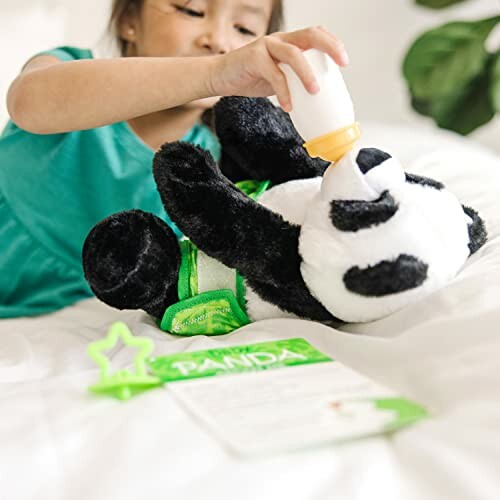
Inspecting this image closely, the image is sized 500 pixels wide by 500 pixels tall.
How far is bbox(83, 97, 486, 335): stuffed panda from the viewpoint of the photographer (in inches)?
25.6

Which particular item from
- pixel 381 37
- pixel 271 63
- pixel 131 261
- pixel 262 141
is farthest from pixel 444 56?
pixel 381 37

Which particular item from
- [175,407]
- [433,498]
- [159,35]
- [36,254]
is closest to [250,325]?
[175,407]

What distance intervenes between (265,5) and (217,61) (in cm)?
51

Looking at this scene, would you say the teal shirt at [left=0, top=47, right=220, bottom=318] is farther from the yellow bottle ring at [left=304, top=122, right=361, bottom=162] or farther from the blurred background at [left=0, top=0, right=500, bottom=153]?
the blurred background at [left=0, top=0, right=500, bottom=153]

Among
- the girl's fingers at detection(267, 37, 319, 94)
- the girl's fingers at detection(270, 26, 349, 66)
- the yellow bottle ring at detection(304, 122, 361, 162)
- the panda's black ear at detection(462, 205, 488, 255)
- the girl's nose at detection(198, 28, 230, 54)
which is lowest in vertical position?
the panda's black ear at detection(462, 205, 488, 255)

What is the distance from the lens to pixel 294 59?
2.17 feet

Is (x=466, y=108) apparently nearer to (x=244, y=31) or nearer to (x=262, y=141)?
(x=244, y=31)

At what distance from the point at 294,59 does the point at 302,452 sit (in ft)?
1.13

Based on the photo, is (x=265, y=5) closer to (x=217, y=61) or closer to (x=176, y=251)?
(x=217, y=61)

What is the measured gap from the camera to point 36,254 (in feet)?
3.61

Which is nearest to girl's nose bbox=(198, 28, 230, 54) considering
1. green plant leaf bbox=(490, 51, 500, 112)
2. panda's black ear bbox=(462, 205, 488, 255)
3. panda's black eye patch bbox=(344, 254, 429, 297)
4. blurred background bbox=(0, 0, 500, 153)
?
green plant leaf bbox=(490, 51, 500, 112)

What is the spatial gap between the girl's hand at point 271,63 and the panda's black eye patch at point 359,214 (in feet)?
0.32

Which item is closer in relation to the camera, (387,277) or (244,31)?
(387,277)

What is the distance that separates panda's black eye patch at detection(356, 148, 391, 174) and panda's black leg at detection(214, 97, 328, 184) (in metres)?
0.11
